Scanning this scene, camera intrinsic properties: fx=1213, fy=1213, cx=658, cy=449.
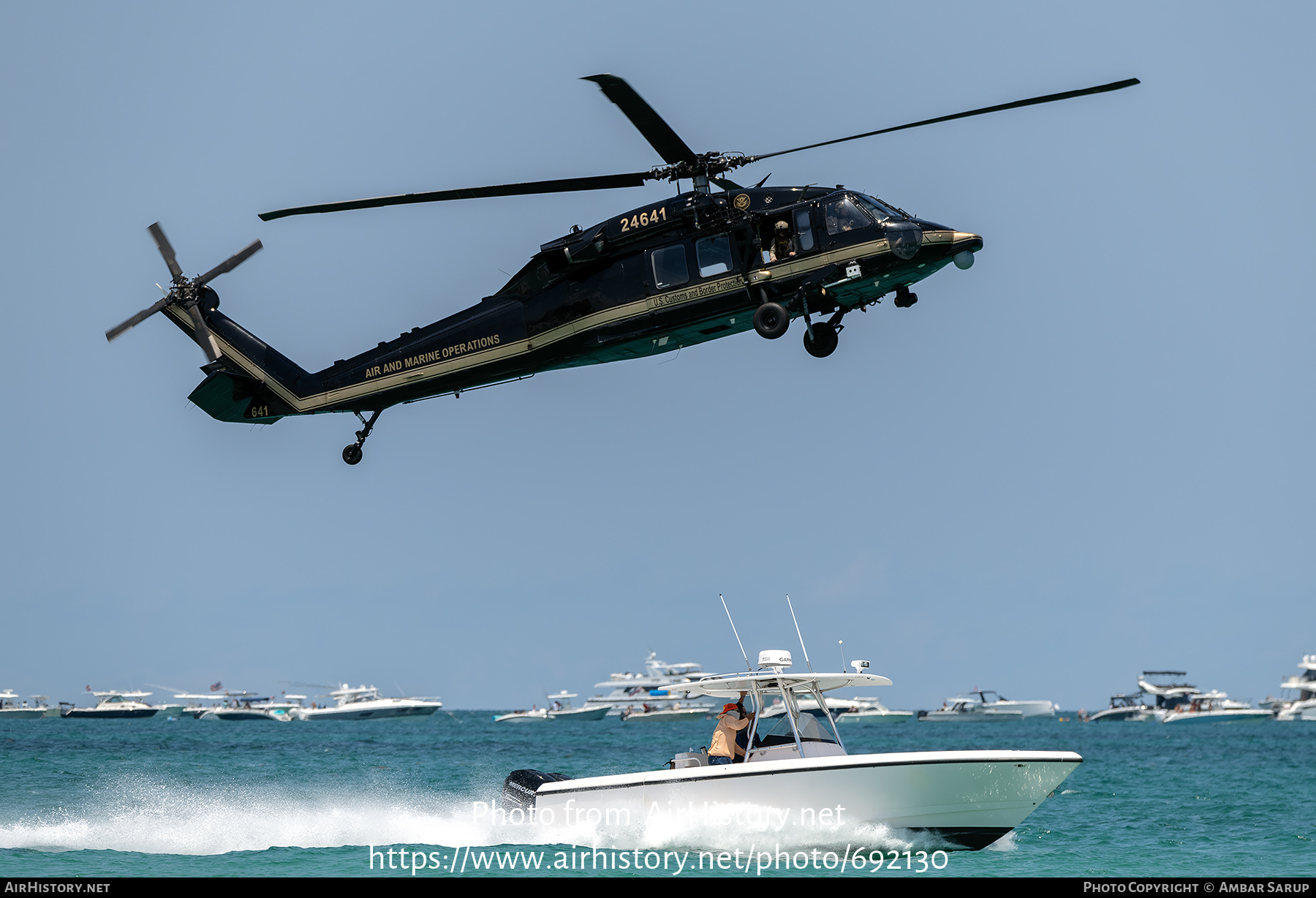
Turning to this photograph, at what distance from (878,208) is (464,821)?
11.7 meters

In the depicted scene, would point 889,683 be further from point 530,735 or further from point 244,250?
point 530,735

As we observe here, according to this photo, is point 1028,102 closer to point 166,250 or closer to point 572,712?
point 166,250

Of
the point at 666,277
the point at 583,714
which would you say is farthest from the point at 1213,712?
the point at 666,277

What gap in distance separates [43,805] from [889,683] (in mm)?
19679

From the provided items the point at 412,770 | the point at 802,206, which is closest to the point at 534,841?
the point at 802,206

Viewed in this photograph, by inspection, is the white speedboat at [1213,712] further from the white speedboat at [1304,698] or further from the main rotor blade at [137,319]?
the main rotor blade at [137,319]

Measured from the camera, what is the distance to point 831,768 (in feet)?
48.0

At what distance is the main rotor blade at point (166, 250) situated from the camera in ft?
61.9

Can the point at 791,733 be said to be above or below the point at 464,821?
above

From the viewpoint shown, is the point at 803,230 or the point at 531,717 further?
the point at 531,717

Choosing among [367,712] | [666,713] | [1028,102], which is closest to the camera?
[1028,102]

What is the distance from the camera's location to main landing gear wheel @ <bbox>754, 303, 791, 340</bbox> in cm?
1519

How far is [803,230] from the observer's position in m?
15.5

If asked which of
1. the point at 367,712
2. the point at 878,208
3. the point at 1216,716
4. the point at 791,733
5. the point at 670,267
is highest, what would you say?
the point at 878,208
